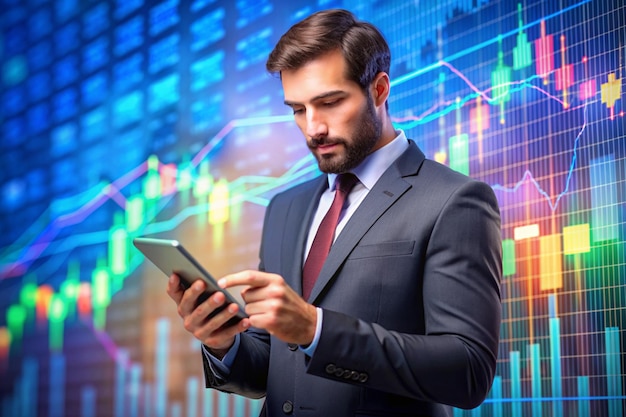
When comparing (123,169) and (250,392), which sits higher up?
(123,169)

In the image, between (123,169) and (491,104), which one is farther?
(123,169)

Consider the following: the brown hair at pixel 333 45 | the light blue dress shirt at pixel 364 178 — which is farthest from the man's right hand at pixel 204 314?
the brown hair at pixel 333 45

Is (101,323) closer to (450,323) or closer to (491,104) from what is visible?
(491,104)

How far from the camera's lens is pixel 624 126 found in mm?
2322

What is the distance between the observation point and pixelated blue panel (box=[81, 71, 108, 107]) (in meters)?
4.40

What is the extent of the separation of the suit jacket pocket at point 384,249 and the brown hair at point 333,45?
0.40 m

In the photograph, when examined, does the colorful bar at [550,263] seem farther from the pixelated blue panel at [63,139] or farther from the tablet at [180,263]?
the pixelated blue panel at [63,139]

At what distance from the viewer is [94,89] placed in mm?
4453

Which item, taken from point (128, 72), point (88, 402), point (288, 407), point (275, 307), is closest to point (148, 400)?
point (88, 402)

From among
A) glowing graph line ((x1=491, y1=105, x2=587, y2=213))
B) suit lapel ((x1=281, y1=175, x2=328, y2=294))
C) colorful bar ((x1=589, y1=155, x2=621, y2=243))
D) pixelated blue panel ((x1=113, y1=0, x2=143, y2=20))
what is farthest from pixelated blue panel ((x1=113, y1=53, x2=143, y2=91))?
colorful bar ((x1=589, y1=155, x2=621, y2=243))

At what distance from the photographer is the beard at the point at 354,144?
1772 millimetres

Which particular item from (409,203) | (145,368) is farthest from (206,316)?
(145,368)

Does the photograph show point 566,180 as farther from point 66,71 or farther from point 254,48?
point 66,71

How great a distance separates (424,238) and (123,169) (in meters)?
2.87
